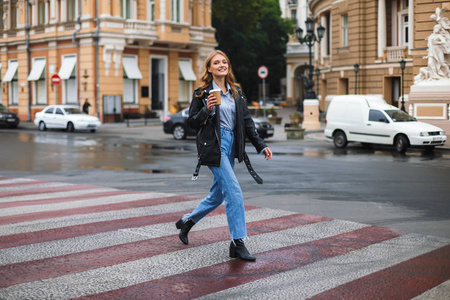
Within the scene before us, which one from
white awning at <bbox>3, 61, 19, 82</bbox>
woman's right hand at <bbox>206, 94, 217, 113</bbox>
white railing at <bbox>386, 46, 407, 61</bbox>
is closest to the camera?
woman's right hand at <bbox>206, 94, 217, 113</bbox>

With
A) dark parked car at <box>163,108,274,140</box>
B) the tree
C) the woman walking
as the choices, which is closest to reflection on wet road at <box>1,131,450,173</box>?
dark parked car at <box>163,108,274,140</box>

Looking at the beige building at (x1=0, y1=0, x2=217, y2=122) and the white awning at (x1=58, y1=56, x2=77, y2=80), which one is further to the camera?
the white awning at (x1=58, y1=56, x2=77, y2=80)

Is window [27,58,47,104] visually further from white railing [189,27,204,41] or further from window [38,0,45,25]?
white railing [189,27,204,41]

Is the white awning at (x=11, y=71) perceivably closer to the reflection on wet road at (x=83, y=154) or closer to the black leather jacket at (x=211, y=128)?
the reflection on wet road at (x=83, y=154)

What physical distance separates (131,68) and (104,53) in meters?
2.80

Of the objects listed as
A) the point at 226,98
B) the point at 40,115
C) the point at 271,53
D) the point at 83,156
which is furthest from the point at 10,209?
the point at 271,53

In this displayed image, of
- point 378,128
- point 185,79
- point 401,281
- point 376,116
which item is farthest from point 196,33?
point 401,281

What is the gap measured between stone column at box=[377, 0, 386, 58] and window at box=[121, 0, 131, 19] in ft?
57.9

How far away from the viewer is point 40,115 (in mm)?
37438

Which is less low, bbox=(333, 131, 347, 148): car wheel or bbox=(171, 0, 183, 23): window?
bbox=(171, 0, 183, 23): window

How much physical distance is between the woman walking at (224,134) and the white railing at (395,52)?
33315mm

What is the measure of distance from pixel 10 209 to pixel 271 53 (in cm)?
7719

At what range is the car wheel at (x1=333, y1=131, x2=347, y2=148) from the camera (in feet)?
77.6

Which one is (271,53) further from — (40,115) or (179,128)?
(179,128)
